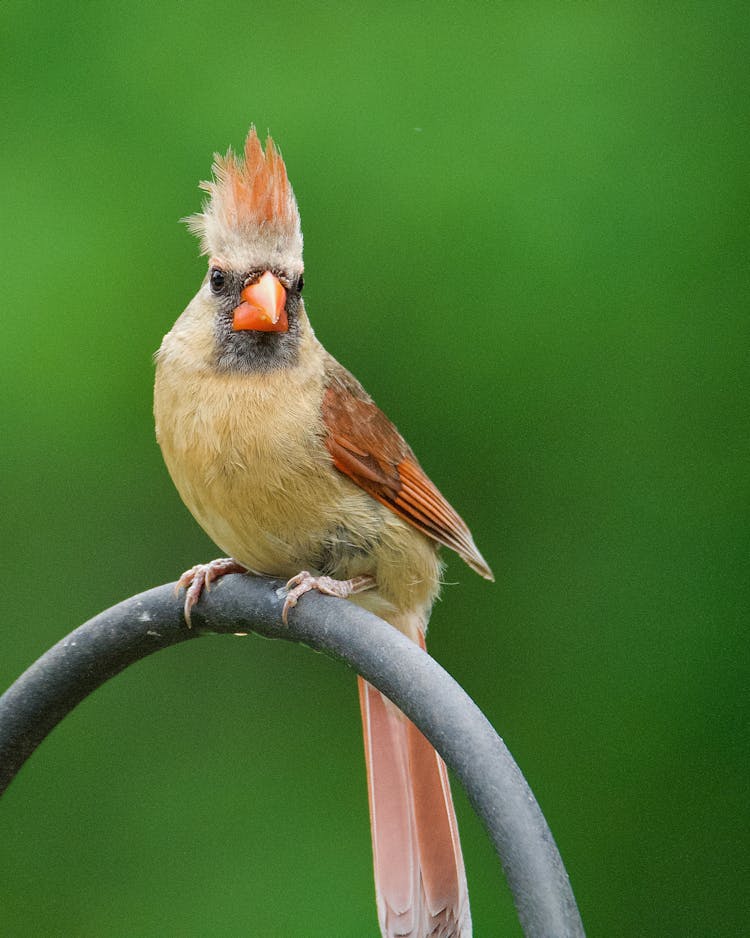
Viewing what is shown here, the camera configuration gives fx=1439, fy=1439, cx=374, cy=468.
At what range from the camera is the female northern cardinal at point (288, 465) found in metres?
2.44

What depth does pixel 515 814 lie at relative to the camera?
158 centimetres

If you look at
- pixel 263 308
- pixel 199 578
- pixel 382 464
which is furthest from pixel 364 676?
pixel 382 464

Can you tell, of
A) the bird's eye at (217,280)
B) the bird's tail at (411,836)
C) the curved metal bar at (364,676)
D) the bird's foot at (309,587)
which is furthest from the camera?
the bird's eye at (217,280)

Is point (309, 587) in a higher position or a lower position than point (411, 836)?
higher

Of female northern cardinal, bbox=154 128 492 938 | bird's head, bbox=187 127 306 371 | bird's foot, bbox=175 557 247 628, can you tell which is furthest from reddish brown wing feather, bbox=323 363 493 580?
bird's foot, bbox=175 557 247 628

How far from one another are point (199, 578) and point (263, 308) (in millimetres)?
463

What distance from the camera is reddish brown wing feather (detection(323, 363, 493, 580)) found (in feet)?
8.70

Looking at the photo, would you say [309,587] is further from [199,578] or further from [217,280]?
[217,280]

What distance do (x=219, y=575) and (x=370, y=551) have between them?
12.1 inches

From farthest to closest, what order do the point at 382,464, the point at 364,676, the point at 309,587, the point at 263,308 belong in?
the point at 382,464
the point at 263,308
the point at 309,587
the point at 364,676

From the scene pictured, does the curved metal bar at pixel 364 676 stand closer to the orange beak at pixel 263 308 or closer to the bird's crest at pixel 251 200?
the orange beak at pixel 263 308

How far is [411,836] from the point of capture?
98.2 inches

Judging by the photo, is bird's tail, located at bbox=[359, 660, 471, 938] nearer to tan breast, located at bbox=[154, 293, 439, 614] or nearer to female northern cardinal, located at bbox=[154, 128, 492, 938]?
female northern cardinal, located at bbox=[154, 128, 492, 938]

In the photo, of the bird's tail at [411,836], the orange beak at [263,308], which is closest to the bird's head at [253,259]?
the orange beak at [263,308]
